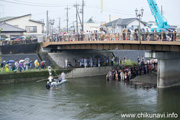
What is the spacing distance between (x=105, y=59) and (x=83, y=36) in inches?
338

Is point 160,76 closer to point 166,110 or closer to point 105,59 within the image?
point 166,110

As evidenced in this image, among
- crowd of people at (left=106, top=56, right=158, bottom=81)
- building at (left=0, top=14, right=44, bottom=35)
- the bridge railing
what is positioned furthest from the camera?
building at (left=0, top=14, right=44, bottom=35)

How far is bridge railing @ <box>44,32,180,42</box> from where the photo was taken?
27639mm

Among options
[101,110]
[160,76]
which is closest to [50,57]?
[160,76]

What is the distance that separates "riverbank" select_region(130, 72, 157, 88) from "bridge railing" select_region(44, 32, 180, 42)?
6.19m

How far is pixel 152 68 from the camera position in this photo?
40.9 m

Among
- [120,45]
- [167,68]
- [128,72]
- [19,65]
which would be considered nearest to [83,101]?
[167,68]

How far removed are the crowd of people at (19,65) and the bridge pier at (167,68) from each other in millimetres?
16133

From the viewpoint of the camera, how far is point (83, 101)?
1006 inches

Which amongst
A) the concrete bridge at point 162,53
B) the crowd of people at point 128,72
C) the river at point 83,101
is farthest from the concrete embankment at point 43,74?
the concrete bridge at point 162,53

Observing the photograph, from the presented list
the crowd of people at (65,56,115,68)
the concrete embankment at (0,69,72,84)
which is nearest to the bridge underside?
the crowd of people at (65,56,115,68)

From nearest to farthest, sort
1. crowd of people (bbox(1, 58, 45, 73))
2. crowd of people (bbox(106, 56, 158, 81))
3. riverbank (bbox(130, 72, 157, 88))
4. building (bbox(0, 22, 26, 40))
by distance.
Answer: riverbank (bbox(130, 72, 157, 88)) → crowd of people (bbox(1, 58, 45, 73)) → crowd of people (bbox(106, 56, 158, 81)) → building (bbox(0, 22, 26, 40))

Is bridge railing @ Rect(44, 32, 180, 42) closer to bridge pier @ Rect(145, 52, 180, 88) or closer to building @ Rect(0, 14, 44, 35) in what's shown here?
bridge pier @ Rect(145, 52, 180, 88)

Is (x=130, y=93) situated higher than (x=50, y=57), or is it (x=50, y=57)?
(x=50, y=57)
